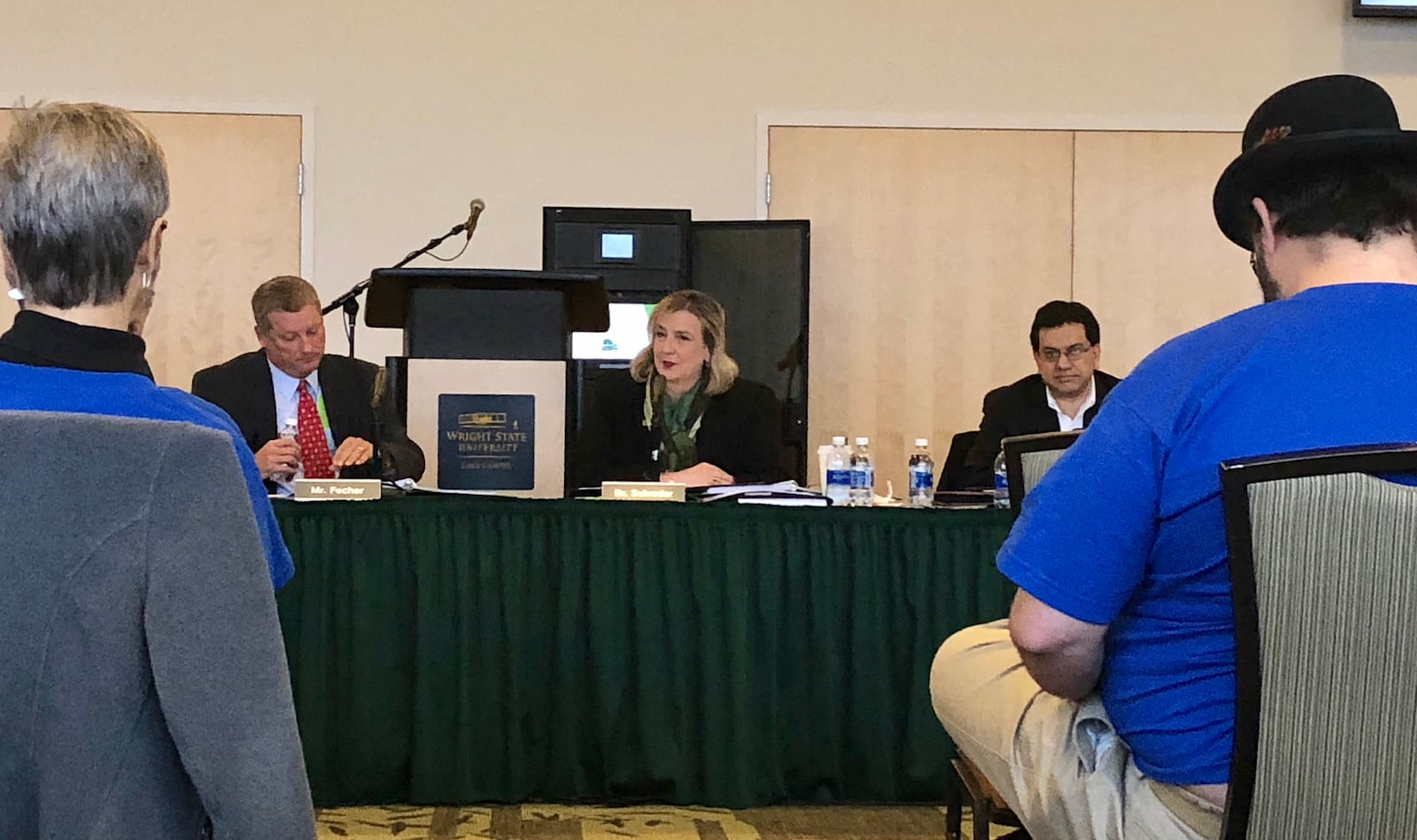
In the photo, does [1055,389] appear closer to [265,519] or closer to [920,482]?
[920,482]

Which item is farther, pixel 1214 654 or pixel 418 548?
pixel 418 548

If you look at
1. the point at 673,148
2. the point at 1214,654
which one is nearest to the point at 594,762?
the point at 1214,654

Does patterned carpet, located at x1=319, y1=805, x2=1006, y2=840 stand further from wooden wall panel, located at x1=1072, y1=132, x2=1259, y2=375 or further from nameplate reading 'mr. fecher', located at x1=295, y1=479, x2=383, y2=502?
wooden wall panel, located at x1=1072, y1=132, x2=1259, y2=375

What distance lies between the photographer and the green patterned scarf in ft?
12.7

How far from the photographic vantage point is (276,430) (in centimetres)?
382

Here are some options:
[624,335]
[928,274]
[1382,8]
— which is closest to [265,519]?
[624,335]

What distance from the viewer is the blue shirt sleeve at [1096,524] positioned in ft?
4.54

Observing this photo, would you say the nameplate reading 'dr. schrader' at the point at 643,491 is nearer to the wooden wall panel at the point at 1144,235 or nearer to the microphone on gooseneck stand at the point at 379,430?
the microphone on gooseneck stand at the point at 379,430

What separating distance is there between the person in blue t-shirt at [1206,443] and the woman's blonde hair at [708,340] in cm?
242

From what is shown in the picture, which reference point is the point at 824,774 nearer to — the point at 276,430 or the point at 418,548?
the point at 418,548

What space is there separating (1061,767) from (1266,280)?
0.57 metres

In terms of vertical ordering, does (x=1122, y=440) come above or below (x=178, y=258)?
below

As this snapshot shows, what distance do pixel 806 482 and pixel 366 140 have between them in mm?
2126

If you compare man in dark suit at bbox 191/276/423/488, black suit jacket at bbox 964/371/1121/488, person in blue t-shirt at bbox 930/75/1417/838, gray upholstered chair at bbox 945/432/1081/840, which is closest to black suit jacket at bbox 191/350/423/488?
man in dark suit at bbox 191/276/423/488
